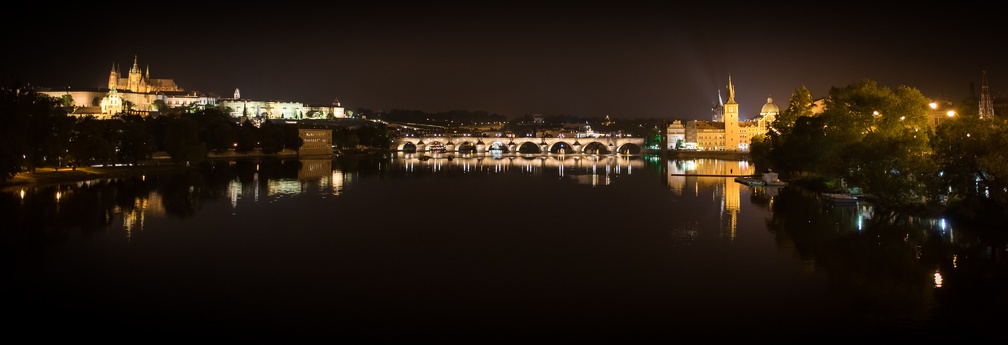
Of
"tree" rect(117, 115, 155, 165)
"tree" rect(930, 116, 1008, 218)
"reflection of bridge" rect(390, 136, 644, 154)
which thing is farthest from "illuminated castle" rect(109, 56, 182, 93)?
"tree" rect(930, 116, 1008, 218)

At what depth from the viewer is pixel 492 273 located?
12.7 metres

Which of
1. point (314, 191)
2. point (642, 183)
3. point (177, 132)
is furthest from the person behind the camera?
point (177, 132)

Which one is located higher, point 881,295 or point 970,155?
point 970,155

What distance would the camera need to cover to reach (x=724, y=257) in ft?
46.4

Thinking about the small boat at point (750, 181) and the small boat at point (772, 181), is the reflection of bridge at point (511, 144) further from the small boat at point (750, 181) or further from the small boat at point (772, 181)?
the small boat at point (772, 181)

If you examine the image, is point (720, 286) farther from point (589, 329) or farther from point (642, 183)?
point (642, 183)

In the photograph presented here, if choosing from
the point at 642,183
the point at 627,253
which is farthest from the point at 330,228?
the point at 642,183

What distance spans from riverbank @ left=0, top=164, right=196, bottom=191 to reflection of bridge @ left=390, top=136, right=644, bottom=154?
184ft

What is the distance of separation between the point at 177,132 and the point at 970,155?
36.6m

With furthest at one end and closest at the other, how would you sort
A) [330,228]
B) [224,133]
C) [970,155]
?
[224,133], [330,228], [970,155]

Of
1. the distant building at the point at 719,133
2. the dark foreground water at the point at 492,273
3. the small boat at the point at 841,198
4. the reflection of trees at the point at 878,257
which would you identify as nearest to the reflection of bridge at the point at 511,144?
the distant building at the point at 719,133

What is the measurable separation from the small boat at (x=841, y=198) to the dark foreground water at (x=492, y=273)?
3.01 feet

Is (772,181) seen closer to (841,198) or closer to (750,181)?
(750,181)

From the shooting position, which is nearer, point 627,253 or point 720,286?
point 720,286
